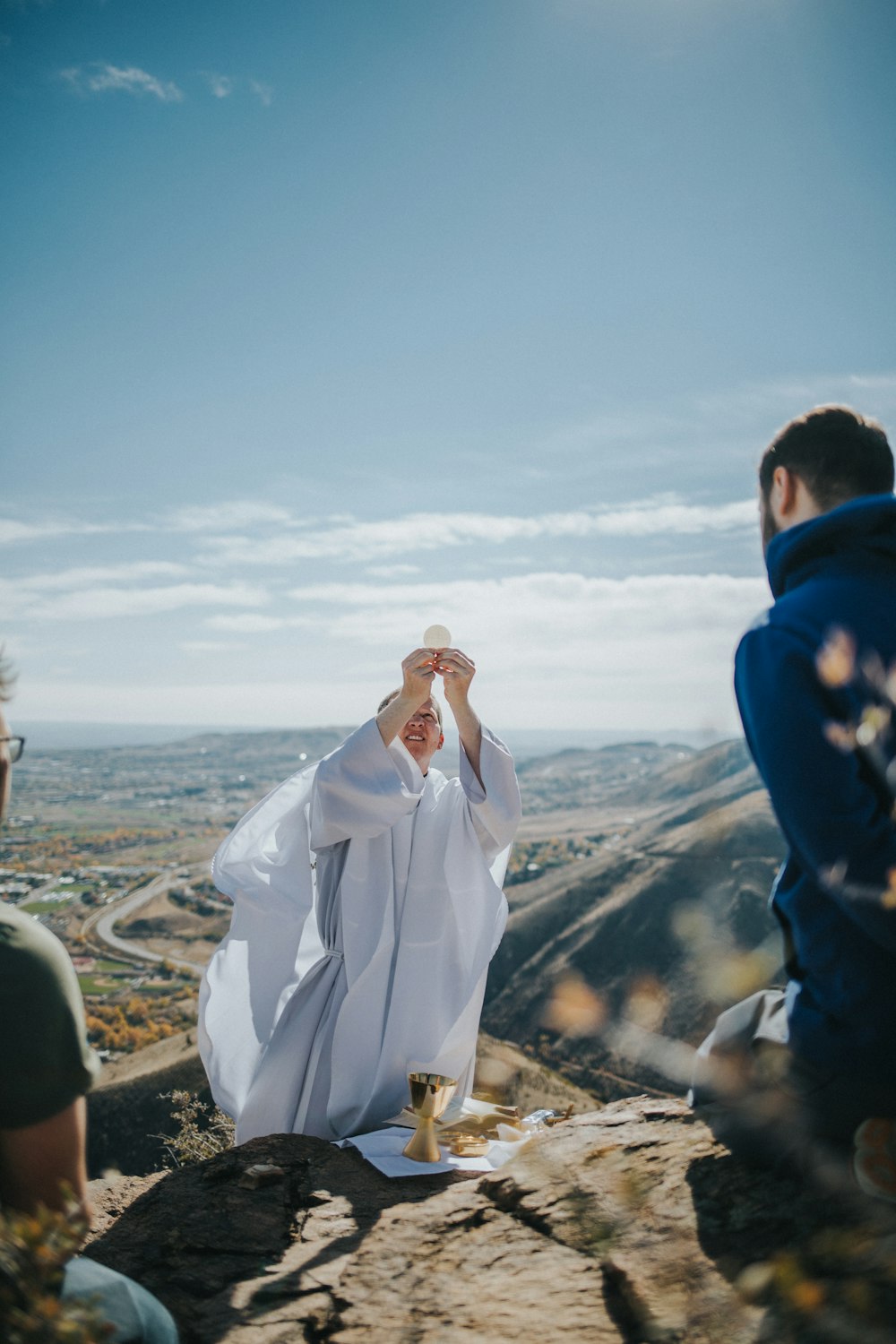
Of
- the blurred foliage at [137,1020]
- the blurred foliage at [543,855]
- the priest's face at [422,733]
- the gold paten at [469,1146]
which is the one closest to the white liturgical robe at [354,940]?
the priest's face at [422,733]

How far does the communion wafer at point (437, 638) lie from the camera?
4949 mm

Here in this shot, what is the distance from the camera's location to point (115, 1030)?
134 ft

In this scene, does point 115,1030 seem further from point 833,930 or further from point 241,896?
point 833,930

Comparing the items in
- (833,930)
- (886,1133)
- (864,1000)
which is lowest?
(886,1133)

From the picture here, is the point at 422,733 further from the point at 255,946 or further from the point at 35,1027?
the point at 35,1027

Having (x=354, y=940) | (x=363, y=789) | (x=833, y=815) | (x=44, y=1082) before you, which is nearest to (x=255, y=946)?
(x=354, y=940)

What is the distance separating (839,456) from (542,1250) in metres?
2.86

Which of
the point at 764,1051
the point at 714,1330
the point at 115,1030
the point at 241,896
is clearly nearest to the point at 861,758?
the point at 764,1051

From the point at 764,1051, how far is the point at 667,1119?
1164 millimetres

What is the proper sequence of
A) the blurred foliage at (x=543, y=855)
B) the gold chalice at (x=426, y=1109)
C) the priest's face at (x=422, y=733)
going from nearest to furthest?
the gold chalice at (x=426, y=1109), the priest's face at (x=422, y=733), the blurred foliage at (x=543, y=855)

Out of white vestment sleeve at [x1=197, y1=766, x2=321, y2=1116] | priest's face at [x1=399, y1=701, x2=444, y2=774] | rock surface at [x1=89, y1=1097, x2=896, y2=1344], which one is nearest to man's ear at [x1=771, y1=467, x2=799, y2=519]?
rock surface at [x1=89, y1=1097, x2=896, y2=1344]

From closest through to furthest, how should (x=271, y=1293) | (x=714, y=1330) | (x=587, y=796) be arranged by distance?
(x=714, y=1330) < (x=271, y=1293) < (x=587, y=796)

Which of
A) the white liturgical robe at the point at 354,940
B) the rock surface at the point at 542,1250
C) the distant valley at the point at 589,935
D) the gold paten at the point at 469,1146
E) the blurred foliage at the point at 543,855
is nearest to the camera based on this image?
the rock surface at the point at 542,1250

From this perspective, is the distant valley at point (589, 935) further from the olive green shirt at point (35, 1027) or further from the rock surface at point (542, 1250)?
the olive green shirt at point (35, 1027)
